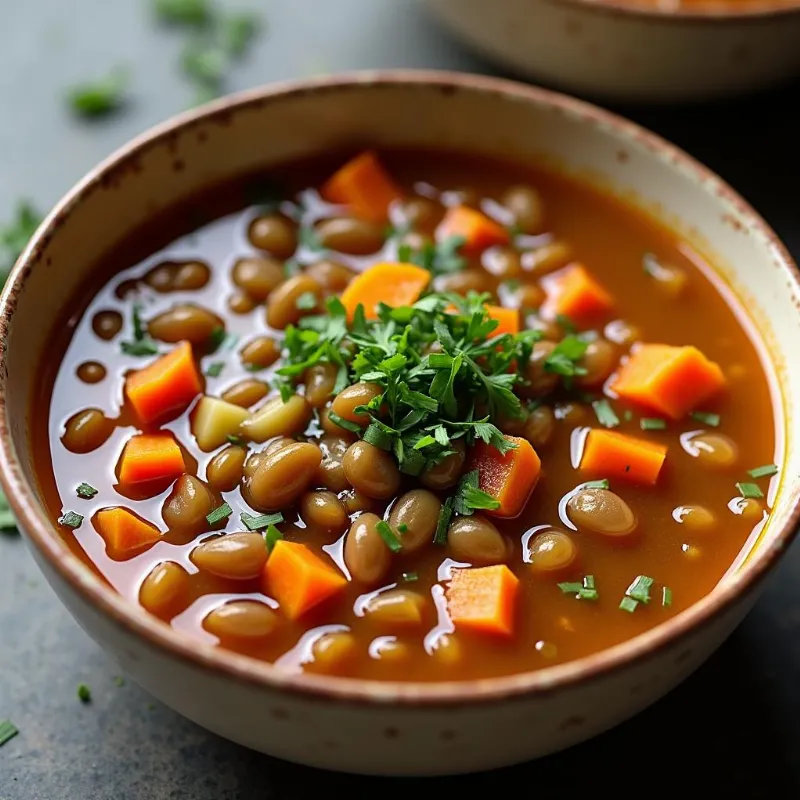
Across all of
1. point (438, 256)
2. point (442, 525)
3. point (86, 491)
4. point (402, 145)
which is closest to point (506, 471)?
point (442, 525)

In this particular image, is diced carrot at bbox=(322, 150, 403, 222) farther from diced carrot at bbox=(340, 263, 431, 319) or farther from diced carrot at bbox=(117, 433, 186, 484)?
diced carrot at bbox=(117, 433, 186, 484)

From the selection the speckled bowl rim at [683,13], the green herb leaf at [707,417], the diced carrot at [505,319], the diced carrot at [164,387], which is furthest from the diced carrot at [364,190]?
the green herb leaf at [707,417]

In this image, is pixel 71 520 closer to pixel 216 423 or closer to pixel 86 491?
pixel 86 491

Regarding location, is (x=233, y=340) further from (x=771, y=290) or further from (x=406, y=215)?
(x=771, y=290)

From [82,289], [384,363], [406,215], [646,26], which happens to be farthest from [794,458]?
[82,289]

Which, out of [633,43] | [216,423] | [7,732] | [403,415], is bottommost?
[7,732]

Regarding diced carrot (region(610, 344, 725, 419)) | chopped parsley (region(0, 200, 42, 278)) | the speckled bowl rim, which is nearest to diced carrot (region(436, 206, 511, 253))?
diced carrot (region(610, 344, 725, 419))
